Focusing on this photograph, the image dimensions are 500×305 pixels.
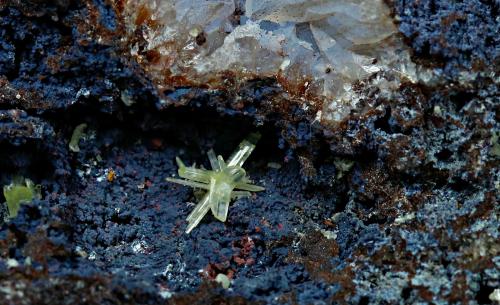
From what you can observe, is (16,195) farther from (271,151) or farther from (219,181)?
(271,151)

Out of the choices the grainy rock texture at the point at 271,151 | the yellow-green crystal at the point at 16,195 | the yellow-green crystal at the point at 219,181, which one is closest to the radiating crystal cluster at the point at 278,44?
the grainy rock texture at the point at 271,151

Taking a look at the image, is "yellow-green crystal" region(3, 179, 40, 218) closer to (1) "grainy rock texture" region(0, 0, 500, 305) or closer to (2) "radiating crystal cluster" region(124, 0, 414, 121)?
(1) "grainy rock texture" region(0, 0, 500, 305)

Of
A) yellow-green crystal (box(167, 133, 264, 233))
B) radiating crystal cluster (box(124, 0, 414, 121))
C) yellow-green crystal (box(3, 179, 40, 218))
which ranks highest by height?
radiating crystal cluster (box(124, 0, 414, 121))

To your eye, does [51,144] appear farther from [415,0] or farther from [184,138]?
[415,0]

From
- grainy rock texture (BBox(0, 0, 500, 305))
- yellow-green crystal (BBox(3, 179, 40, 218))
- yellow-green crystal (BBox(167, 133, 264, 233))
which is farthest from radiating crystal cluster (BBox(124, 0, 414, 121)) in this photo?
A: yellow-green crystal (BBox(3, 179, 40, 218))

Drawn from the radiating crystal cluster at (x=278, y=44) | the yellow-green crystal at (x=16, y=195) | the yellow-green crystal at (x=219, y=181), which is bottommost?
the yellow-green crystal at (x=219, y=181)

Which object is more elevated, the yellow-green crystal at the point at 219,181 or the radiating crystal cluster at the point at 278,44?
the radiating crystal cluster at the point at 278,44

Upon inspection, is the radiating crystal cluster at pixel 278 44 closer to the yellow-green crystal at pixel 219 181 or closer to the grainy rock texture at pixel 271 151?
the grainy rock texture at pixel 271 151
